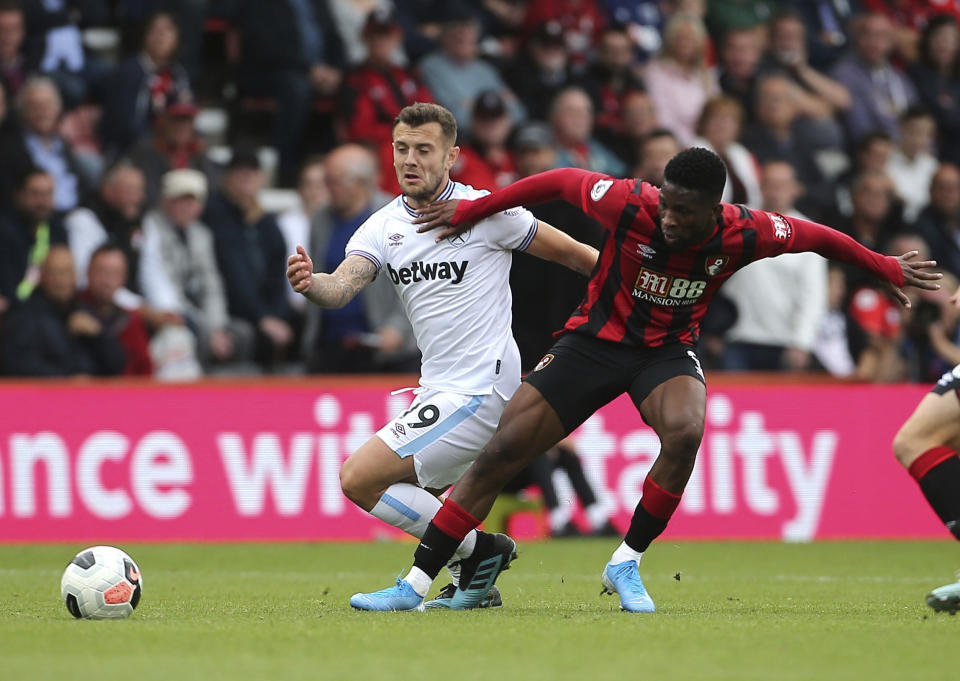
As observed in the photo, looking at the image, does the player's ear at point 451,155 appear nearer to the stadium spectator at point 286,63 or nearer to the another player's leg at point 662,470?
the another player's leg at point 662,470

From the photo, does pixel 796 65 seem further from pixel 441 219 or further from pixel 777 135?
pixel 441 219

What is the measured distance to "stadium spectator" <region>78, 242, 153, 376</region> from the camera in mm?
12828

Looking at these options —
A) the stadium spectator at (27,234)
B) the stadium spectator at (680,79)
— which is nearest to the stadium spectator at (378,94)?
the stadium spectator at (680,79)

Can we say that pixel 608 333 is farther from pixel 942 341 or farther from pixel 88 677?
pixel 942 341

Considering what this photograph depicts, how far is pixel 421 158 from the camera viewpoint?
740cm

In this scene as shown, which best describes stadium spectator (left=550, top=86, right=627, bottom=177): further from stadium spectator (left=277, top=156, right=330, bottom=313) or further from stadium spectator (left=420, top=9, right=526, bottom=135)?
stadium spectator (left=277, top=156, right=330, bottom=313)

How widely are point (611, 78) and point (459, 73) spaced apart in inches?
71.0

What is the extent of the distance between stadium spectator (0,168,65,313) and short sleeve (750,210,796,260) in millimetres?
7659

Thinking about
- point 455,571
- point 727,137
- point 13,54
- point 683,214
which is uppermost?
point 13,54

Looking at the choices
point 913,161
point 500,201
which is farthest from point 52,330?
point 913,161

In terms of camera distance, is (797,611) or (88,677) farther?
(797,611)

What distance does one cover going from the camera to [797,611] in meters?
7.45

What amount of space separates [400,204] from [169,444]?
5.49 m

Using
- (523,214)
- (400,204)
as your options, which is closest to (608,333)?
(523,214)
